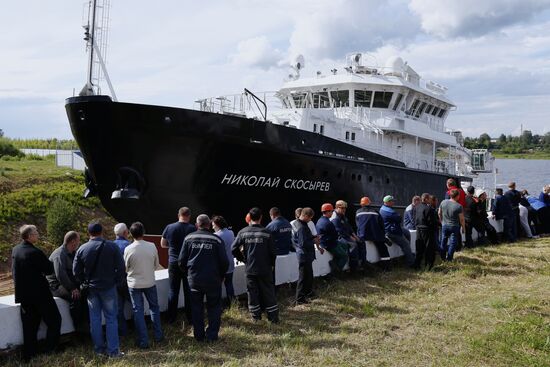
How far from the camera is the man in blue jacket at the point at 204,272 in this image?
558cm

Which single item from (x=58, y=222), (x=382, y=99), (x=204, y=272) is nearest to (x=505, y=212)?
(x=382, y=99)

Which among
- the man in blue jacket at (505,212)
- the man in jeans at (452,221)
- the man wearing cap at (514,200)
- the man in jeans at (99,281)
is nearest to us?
the man in jeans at (99,281)

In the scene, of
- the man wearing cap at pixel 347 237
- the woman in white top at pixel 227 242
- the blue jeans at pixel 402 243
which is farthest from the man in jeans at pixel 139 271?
the blue jeans at pixel 402 243

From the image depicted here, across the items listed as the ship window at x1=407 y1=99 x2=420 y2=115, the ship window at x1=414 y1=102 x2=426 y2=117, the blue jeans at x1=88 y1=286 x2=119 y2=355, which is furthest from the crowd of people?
the ship window at x1=414 y1=102 x2=426 y2=117

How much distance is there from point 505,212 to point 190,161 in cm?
739

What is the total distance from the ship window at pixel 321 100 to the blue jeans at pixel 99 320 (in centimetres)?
1147

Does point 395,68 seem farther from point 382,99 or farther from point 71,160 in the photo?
point 71,160

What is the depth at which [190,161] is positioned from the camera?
10.1m

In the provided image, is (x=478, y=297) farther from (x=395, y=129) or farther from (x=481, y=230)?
(x=395, y=129)

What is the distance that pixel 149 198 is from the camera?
10141mm

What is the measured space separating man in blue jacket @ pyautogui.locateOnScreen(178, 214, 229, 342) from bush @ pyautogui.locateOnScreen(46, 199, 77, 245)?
13.0m

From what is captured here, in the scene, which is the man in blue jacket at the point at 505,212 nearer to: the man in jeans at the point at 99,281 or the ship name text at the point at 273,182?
the ship name text at the point at 273,182

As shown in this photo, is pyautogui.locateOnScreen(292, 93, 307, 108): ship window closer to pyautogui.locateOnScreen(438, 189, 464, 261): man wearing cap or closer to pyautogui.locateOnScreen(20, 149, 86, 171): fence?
pyautogui.locateOnScreen(438, 189, 464, 261): man wearing cap

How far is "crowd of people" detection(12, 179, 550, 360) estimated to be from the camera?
5.08 m
